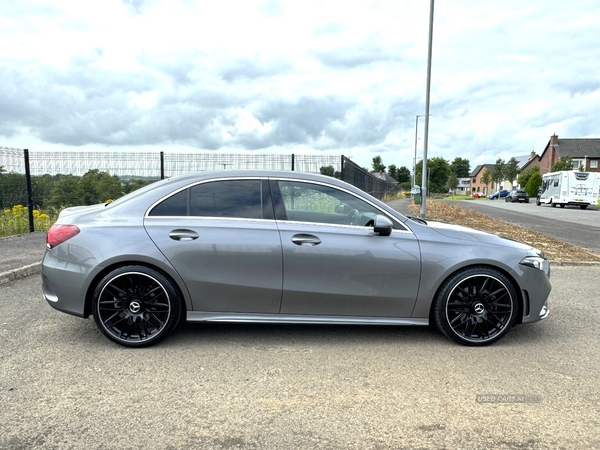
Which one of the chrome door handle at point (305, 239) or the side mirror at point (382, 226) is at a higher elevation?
the side mirror at point (382, 226)

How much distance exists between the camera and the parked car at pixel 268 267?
3.82 m

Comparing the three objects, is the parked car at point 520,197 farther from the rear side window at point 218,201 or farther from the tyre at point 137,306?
the tyre at point 137,306

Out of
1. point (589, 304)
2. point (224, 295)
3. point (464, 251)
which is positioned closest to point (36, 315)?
point (224, 295)

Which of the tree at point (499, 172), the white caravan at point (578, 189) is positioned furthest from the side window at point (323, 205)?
the tree at point (499, 172)

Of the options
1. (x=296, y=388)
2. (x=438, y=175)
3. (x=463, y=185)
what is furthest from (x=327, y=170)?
(x=463, y=185)

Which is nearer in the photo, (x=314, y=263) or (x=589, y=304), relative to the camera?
(x=314, y=263)

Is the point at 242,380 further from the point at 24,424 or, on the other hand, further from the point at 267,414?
the point at 24,424

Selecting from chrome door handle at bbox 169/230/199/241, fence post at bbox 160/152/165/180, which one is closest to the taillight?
chrome door handle at bbox 169/230/199/241

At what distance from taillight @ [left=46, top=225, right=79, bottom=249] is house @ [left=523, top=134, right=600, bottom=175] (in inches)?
3127

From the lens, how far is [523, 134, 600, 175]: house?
7138 centimetres

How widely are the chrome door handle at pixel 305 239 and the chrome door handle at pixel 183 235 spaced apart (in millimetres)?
864

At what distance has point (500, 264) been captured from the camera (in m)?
3.94

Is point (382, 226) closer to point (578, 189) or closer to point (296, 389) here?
point (296, 389)

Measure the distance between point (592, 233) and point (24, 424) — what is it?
1548cm
